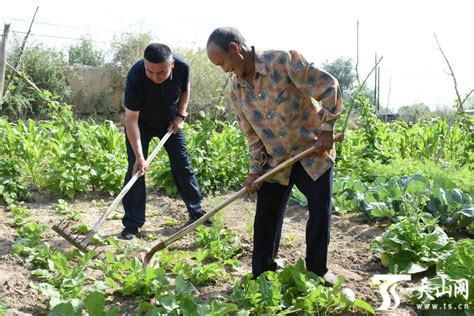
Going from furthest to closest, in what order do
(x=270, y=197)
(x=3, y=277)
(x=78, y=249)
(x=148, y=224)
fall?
1. (x=148, y=224)
2. (x=78, y=249)
3. (x=3, y=277)
4. (x=270, y=197)

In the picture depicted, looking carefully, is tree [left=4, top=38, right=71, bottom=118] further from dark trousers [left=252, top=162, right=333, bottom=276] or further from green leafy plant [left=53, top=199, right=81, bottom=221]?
dark trousers [left=252, top=162, right=333, bottom=276]

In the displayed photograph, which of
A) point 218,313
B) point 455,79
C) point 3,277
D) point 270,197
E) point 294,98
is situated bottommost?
point 3,277

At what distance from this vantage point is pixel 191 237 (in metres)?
4.61

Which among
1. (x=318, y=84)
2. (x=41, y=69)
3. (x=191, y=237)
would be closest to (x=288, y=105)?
(x=318, y=84)

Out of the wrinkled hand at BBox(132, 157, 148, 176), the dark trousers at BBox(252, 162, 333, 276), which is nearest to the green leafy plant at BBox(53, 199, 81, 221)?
the wrinkled hand at BBox(132, 157, 148, 176)

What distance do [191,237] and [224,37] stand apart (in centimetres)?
218

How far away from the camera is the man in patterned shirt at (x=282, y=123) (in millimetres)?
2895

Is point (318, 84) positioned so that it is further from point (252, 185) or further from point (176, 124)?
point (176, 124)

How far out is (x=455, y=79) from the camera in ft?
21.9

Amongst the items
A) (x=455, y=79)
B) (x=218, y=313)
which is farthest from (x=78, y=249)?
(x=455, y=79)

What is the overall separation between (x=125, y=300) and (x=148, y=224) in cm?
188

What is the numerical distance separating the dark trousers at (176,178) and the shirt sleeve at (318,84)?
2.11 metres

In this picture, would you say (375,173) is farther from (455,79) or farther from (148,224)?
(148,224)

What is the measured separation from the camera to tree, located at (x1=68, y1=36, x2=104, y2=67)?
15.6 m
